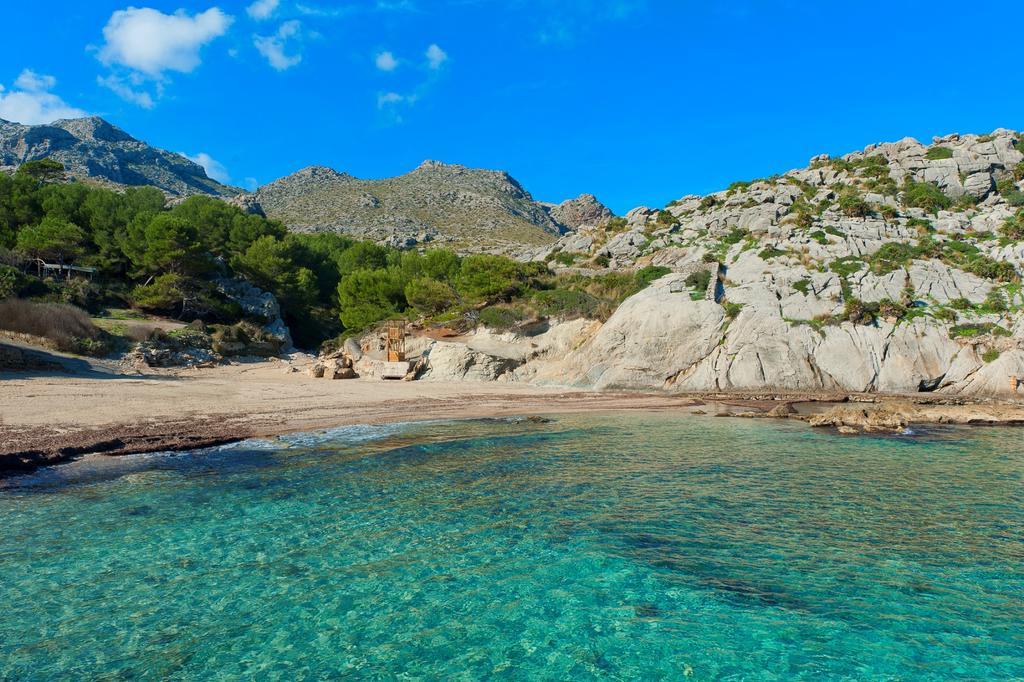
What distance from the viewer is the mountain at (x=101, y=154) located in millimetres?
132250

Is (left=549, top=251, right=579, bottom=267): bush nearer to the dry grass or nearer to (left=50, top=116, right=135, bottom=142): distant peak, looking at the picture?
the dry grass

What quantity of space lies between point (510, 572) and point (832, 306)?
3197cm

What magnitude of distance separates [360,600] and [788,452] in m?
13.4

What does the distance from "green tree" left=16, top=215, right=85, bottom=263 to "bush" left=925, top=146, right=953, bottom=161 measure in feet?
261

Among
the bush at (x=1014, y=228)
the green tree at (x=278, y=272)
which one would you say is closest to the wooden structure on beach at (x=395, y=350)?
the green tree at (x=278, y=272)

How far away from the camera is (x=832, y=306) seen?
32281mm

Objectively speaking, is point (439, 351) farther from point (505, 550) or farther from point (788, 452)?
point (505, 550)

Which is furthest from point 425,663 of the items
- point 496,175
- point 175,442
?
point 496,175

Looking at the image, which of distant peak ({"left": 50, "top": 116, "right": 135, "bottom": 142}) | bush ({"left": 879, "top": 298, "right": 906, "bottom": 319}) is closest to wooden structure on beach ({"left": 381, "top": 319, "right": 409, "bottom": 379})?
bush ({"left": 879, "top": 298, "right": 906, "bottom": 319})

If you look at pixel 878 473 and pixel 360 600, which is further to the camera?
pixel 878 473

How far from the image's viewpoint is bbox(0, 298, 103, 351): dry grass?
2973 centimetres

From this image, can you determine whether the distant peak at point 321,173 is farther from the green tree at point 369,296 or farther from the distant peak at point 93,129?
the green tree at point 369,296

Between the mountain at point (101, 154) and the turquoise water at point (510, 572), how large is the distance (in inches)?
5501

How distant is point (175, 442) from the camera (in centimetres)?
1513
